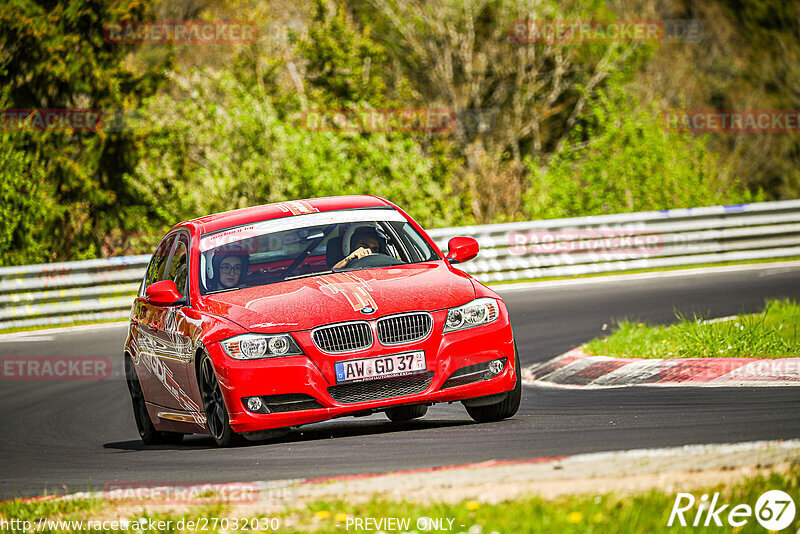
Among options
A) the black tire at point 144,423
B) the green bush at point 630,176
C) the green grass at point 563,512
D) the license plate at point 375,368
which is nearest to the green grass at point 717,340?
the license plate at point 375,368

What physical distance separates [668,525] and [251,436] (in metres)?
3.77

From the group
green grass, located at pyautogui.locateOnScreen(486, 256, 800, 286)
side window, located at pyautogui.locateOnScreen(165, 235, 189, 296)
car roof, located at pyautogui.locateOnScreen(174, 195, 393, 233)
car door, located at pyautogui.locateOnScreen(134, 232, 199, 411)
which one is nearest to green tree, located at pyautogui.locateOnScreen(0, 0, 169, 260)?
green grass, located at pyautogui.locateOnScreen(486, 256, 800, 286)

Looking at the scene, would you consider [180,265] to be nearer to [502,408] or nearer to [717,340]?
[502,408]

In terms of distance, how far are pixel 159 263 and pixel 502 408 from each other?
10.9 ft

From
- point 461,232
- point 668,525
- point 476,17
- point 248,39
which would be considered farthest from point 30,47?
point 668,525

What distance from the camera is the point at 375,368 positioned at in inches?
304

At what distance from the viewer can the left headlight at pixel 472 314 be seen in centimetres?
799

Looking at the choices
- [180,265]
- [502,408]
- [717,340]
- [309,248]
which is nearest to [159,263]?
[180,265]

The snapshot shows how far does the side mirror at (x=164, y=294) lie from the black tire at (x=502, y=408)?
219 centimetres

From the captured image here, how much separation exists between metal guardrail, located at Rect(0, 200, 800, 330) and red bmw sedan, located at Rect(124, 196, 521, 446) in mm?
10599

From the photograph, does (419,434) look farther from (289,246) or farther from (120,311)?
(120,311)

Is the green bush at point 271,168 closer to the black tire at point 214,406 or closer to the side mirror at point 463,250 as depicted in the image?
the side mirror at point 463,250

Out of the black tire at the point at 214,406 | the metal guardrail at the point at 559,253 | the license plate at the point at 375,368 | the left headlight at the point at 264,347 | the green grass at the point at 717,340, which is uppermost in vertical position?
the left headlight at the point at 264,347

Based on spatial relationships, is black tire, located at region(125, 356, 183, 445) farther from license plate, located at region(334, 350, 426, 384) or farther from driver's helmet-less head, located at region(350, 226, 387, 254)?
license plate, located at region(334, 350, 426, 384)
